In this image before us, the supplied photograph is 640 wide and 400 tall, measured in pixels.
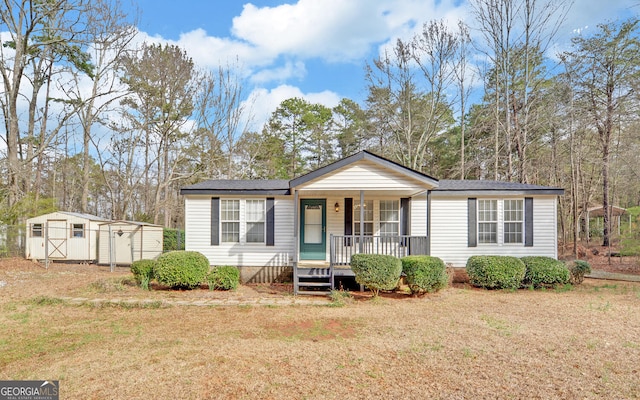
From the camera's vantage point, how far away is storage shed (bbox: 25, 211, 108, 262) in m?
14.6

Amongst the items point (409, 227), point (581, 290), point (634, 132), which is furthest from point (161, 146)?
point (634, 132)

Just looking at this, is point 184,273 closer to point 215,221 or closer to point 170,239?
point 215,221

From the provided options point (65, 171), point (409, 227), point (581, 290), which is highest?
point (65, 171)

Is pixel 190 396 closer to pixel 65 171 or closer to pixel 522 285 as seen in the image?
pixel 522 285

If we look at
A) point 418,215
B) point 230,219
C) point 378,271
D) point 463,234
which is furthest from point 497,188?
point 230,219

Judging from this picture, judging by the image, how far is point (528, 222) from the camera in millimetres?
10273

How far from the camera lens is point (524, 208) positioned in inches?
405

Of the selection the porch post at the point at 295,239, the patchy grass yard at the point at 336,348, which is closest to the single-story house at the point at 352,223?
the porch post at the point at 295,239

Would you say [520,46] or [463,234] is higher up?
[520,46]

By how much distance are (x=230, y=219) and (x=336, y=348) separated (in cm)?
653

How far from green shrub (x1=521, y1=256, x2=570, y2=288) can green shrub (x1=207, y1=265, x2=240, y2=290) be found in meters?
8.38

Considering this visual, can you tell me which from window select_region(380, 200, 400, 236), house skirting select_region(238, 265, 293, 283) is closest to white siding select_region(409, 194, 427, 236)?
window select_region(380, 200, 400, 236)

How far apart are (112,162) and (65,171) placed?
7.89 m

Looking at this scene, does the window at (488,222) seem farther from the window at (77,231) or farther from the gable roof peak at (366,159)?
the window at (77,231)
